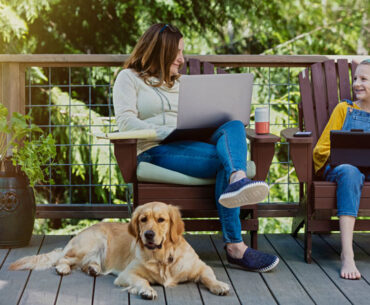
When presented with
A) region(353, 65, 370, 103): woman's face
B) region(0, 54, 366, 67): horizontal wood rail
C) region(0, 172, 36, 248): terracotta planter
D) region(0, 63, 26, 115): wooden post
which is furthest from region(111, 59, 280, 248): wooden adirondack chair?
region(0, 63, 26, 115): wooden post

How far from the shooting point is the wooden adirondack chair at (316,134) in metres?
3.26

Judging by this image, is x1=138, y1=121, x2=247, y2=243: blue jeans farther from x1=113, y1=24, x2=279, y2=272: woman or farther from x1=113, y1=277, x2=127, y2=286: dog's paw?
x1=113, y1=277, x2=127, y2=286: dog's paw

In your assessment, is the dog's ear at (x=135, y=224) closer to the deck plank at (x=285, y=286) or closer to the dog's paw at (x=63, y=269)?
the dog's paw at (x=63, y=269)

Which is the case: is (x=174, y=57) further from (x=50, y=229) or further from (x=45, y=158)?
(x=50, y=229)

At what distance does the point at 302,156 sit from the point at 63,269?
4.36 ft

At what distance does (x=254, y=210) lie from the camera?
3.38 m

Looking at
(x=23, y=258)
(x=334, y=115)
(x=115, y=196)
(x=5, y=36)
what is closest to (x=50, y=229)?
(x=115, y=196)

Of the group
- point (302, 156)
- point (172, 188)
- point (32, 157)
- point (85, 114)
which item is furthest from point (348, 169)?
point (85, 114)

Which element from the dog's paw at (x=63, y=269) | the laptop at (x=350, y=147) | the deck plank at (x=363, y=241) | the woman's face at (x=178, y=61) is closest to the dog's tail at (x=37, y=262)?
the dog's paw at (x=63, y=269)

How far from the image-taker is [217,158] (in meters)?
3.24

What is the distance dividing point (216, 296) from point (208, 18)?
4.78 meters

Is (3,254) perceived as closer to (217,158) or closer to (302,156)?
(217,158)

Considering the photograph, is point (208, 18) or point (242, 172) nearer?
point (242, 172)

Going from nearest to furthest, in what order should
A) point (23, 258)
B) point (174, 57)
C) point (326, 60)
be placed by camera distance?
point (23, 258), point (174, 57), point (326, 60)
